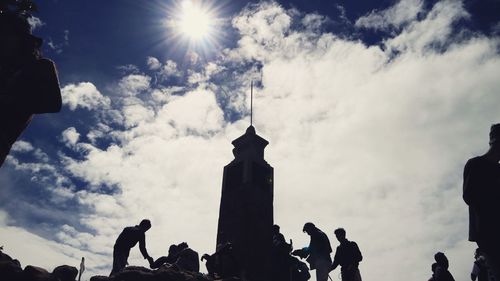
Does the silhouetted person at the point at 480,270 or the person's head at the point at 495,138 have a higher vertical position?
the person's head at the point at 495,138

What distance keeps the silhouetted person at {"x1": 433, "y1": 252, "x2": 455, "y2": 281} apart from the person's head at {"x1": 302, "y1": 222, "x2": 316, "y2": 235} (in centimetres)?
324

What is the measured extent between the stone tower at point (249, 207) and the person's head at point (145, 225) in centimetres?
492

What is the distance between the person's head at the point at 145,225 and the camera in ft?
26.0

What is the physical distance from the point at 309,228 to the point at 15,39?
309 inches

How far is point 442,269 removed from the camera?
5664 mm

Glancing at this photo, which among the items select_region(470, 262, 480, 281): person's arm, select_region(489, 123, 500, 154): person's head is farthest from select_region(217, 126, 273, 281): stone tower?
select_region(489, 123, 500, 154): person's head

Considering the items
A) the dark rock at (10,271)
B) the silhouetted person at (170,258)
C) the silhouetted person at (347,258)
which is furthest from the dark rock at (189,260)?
the dark rock at (10,271)

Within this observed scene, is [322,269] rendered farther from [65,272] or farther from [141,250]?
[65,272]

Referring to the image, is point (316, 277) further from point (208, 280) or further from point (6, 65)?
point (6, 65)

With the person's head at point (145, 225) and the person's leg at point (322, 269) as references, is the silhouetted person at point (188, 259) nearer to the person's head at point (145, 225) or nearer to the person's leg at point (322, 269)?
the person's head at point (145, 225)

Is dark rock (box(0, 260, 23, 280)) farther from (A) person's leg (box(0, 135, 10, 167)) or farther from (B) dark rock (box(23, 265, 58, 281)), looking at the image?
(A) person's leg (box(0, 135, 10, 167))

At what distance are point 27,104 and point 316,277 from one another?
8.10 meters

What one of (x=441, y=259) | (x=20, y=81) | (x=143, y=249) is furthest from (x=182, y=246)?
(x=20, y=81)

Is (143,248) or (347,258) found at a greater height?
(143,248)
